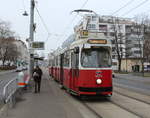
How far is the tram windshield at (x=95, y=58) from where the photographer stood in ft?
40.1

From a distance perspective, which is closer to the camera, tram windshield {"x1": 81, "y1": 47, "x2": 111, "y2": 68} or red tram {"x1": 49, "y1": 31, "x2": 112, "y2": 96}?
red tram {"x1": 49, "y1": 31, "x2": 112, "y2": 96}

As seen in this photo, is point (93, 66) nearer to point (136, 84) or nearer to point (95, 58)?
point (95, 58)

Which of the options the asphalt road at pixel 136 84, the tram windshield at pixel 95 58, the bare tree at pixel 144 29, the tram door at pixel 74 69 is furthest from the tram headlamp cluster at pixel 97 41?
the bare tree at pixel 144 29

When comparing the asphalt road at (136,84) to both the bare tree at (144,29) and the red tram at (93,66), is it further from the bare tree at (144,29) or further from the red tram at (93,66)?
the bare tree at (144,29)

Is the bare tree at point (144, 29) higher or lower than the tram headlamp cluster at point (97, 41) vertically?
higher

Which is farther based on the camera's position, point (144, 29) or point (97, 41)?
point (144, 29)

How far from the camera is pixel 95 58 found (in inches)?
484

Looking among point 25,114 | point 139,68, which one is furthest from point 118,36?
point 25,114

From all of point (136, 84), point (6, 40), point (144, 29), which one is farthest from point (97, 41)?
point (6, 40)

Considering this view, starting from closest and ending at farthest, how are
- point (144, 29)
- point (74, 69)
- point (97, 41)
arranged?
point (97, 41)
point (74, 69)
point (144, 29)

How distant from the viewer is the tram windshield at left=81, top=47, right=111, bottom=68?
1223 centimetres

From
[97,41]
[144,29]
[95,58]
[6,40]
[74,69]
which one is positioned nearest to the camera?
[95,58]

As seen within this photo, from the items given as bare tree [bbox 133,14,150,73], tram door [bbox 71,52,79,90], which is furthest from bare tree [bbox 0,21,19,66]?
tram door [bbox 71,52,79,90]

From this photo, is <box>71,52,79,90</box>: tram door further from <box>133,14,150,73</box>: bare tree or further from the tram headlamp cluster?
<box>133,14,150,73</box>: bare tree
